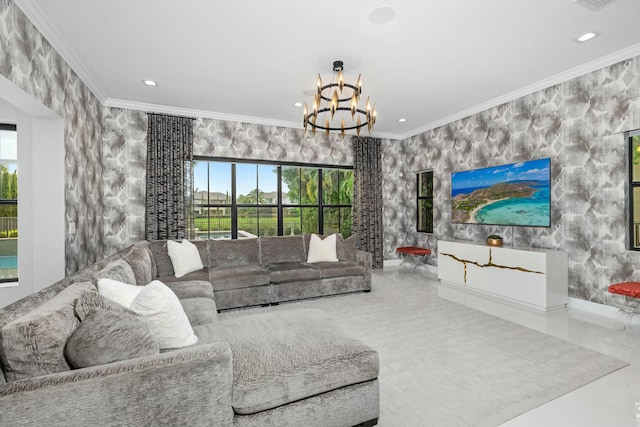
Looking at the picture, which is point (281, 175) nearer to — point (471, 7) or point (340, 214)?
point (340, 214)

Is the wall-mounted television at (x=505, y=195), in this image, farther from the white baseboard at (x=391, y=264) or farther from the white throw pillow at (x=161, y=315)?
the white throw pillow at (x=161, y=315)

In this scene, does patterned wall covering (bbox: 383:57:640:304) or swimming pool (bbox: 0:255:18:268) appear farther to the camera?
swimming pool (bbox: 0:255:18:268)

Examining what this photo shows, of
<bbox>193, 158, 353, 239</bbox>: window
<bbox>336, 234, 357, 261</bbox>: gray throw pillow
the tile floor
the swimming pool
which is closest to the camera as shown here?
the tile floor

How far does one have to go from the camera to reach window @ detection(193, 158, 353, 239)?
5.35 meters

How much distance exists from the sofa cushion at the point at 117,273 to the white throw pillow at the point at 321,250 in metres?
2.68

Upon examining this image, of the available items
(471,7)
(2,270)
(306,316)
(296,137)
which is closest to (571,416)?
(306,316)

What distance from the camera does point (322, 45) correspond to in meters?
3.05

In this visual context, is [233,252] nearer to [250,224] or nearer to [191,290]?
[250,224]

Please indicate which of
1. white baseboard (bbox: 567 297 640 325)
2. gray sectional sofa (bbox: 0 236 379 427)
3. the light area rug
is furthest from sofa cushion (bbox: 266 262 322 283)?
white baseboard (bbox: 567 297 640 325)

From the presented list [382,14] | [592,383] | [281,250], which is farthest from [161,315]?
[281,250]

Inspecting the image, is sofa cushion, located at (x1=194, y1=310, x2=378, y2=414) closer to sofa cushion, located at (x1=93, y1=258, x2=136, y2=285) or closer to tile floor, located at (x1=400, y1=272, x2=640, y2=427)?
sofa cushion, located at (x1=93, y1=258, x2=136, y2=285)

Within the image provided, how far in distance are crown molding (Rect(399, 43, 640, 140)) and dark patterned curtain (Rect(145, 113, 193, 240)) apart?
4.53 metres

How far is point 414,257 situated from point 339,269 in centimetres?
249

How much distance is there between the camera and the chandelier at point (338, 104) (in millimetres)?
3021
